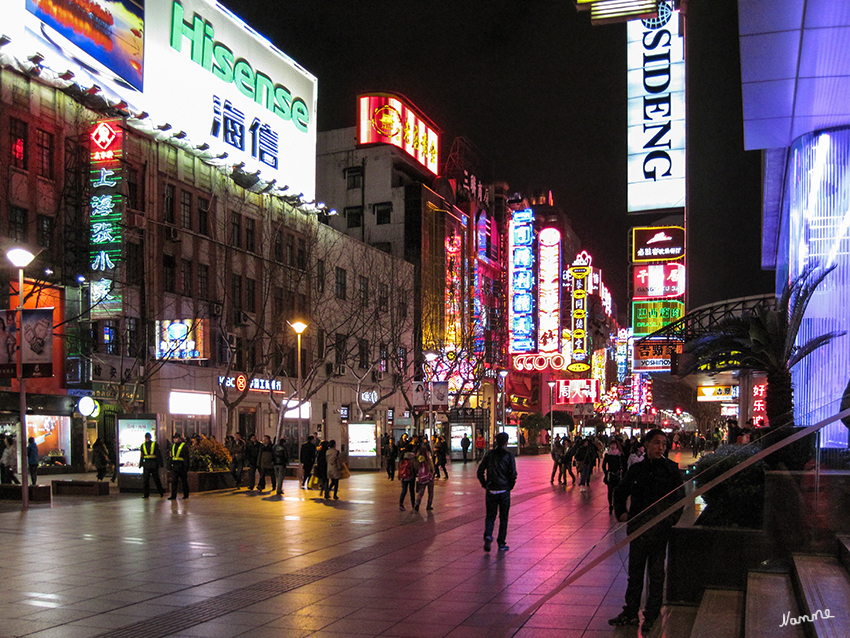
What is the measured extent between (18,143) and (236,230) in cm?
1334

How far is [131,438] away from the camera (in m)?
24.8

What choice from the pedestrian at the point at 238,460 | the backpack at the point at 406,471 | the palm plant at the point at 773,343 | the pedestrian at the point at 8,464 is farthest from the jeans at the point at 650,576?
the pedestrian at the point at 8,464

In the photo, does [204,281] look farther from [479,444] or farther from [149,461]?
[149,461]

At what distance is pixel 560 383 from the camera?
91000 millimetres

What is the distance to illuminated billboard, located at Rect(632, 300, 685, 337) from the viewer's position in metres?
42.8

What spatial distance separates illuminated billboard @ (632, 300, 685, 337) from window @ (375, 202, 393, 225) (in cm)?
2406

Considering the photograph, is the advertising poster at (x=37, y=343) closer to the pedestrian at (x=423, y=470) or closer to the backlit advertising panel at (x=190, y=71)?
the pedestrian at (x=423, y=470)

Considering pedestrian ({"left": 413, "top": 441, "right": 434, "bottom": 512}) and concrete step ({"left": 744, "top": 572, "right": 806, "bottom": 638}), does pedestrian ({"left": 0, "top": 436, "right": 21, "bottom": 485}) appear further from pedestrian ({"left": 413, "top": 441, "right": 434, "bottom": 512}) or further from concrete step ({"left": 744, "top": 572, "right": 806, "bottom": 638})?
concrete step ({"left": 744, "top": 572, "right": 806, "bottom": 638})

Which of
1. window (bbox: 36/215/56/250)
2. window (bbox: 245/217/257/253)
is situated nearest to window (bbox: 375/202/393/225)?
window (bbox: 245/217/257/253)

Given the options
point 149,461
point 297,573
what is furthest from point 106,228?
point 297,573

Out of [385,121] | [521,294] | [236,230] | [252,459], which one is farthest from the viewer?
[521,294]

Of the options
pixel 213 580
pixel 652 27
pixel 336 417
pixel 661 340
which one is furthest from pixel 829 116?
pixel 336 417

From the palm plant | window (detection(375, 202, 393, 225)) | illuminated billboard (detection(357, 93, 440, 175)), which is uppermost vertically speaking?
illuminated billboard (detection(357, 93, 440, 175))

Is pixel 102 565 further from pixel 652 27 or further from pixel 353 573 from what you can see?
pixel 652 27
